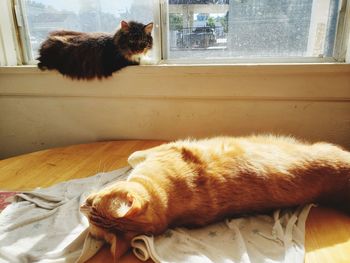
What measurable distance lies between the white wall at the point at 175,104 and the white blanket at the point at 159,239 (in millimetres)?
633

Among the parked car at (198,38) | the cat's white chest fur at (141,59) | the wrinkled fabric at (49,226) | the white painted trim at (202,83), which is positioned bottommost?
the wrinkled fabric at (49,226)

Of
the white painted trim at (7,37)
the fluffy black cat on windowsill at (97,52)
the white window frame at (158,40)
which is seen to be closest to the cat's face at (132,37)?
the fluffy black cat on windowsill at (97,52)

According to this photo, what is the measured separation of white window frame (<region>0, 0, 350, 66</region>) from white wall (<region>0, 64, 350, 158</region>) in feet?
0.51

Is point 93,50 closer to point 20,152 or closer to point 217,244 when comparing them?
point 20,152

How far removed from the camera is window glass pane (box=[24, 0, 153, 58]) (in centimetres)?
145

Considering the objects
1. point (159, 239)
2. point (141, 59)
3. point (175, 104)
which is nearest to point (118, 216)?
point (159, 239)

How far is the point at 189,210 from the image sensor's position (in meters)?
0.72

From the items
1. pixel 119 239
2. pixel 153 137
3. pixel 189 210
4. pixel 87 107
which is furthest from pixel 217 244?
pixel 87 107

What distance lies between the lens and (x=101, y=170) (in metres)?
1.09

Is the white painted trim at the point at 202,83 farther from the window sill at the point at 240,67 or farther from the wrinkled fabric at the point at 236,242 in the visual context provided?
the wrinkled fabric at the point at 236,242

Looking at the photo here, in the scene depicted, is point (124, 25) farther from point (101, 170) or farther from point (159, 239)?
point (159, 239)

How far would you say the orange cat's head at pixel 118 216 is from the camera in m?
0.60

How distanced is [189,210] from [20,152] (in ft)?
4.47

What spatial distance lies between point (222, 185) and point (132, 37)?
0.94 m
